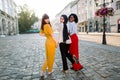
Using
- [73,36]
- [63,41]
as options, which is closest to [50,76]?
[63,41]

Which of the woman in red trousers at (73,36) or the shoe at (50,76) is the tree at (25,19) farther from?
the shoe at (50,76)

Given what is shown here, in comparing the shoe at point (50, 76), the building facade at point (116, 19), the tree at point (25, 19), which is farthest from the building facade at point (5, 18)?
the shoe at point (50, 76)

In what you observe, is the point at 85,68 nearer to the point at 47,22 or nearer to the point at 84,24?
the point at 47,22

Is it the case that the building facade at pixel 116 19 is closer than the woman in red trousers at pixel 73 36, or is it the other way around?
the woman in red trousers at pixel 73 36

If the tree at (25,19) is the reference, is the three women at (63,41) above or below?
below

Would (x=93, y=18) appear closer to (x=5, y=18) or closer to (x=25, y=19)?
(x=5, y=18)

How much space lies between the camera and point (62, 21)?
16.1 ft

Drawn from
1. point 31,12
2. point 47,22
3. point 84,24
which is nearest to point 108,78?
point 47,22

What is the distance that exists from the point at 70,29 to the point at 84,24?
178 ft

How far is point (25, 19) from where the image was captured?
69312 mm

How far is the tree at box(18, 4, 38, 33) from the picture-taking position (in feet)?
226

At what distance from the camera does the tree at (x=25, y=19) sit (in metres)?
68.8

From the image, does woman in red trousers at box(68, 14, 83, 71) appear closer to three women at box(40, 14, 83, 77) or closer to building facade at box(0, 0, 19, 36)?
three women at box(40, 14, 83, 77)

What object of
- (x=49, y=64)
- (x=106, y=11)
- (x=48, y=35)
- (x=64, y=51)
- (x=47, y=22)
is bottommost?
(x=49, y=64)
